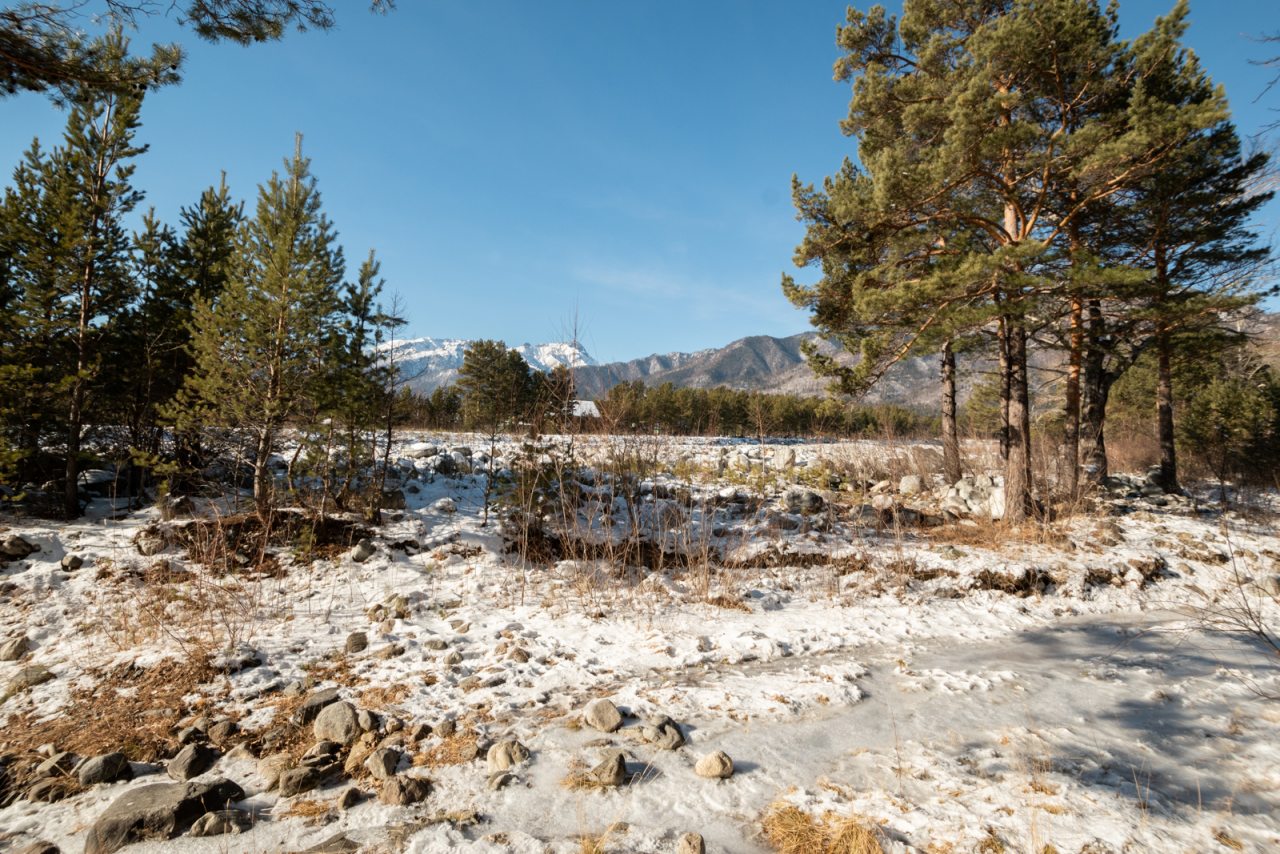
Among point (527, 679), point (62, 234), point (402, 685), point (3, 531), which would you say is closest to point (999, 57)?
point (527, 679)

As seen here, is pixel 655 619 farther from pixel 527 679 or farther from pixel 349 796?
pixel 349 796

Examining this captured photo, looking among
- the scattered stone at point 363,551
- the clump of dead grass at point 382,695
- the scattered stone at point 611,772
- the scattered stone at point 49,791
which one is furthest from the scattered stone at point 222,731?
the scattered stone at point 363,551

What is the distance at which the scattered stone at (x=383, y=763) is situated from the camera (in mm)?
A: 3190

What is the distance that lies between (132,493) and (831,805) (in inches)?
546

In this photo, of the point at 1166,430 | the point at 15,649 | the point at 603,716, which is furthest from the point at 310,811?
the point at 1166,430

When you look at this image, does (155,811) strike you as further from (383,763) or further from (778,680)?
(778,680)

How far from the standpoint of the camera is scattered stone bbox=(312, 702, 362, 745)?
3.62m

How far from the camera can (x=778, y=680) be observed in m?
4.63

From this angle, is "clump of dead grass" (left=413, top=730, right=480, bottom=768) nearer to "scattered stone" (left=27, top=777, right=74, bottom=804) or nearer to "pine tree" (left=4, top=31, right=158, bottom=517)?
"scattered stone" (left=27, top=777, right=74, bottom=804)

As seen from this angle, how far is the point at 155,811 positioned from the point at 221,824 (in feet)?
1.30

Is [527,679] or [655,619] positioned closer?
[527,679]

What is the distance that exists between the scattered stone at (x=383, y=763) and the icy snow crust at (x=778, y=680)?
0.84 ft

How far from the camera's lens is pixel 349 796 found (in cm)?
296

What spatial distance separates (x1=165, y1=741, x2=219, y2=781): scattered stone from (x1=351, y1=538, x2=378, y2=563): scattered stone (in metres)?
4.04
